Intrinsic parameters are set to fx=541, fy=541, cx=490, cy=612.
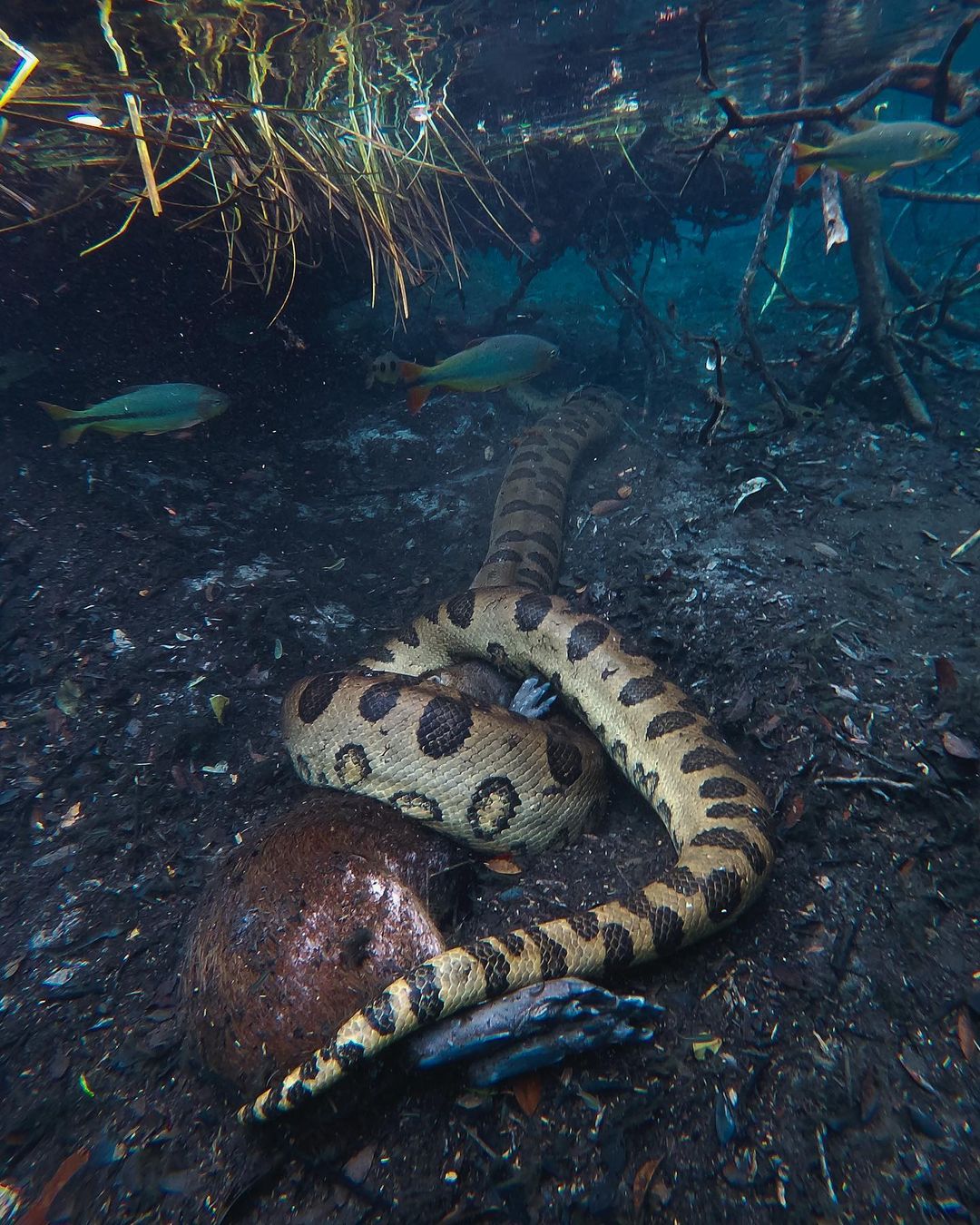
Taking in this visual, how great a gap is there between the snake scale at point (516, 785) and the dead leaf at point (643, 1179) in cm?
66

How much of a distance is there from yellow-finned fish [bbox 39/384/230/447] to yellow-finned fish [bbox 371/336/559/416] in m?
1.88

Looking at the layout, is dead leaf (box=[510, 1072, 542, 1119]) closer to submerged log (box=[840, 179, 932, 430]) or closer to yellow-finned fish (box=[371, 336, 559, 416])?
yellow-finned fish (box=[371, 336, 559, 416])

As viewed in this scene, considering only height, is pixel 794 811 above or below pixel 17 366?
below

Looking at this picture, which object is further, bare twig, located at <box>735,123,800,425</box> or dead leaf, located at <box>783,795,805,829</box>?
bare twig, located at <box>735,123,800,425</box>

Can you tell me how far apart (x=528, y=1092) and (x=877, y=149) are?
25.0ft

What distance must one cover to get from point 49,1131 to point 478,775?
2.53 metres

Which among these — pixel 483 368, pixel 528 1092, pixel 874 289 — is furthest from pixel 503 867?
pixel 874 289

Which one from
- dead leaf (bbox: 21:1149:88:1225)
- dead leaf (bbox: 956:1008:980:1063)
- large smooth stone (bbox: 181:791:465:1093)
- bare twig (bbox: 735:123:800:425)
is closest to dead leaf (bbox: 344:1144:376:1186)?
large smooth stone (bbox: 181:791:465:1093)

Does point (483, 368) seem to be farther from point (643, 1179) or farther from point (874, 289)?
point (643, 1179)

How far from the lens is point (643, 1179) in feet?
6.68

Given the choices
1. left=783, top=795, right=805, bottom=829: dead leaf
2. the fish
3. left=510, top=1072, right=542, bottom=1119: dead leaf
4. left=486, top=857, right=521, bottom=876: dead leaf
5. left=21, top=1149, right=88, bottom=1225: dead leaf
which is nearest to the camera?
left=21, top=1149, right=88, bottom=1225: dead leaf

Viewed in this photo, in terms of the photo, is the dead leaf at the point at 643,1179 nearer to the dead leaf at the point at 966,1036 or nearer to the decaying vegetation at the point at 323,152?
the dead leaf at the point at 966,1036

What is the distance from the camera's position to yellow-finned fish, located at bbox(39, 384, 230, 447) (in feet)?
15.1

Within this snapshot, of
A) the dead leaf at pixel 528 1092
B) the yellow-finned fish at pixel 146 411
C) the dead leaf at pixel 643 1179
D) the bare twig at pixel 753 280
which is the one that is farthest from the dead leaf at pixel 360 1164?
the bare twig at pixel 753 280
